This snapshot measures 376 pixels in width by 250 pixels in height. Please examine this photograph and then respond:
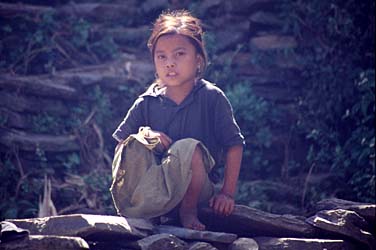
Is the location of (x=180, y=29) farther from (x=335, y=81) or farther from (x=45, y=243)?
(x=335, y=81)

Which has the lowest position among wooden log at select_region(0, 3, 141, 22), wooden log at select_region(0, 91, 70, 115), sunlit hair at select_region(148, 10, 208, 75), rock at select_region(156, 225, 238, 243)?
rock at select_region(156, 225, 238, 243)

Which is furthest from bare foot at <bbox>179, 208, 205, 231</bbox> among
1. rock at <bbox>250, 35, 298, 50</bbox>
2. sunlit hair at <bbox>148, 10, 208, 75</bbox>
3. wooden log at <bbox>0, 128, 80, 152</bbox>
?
rock at <bbox>250, 35, 298, 50</bbox>

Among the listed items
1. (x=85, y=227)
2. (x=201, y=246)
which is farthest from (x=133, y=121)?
(x=201, y=246)

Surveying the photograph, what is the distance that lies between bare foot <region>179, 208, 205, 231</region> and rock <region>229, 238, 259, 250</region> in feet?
0.72

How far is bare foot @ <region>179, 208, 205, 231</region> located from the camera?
3613mm

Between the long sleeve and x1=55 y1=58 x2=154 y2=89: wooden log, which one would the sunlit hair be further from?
x1=55 y1=58 x2=154 y2=89: wooden log

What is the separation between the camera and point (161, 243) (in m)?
3.27

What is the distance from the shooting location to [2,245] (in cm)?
300

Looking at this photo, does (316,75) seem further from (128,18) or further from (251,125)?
(128,18)

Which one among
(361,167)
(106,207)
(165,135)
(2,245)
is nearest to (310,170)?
(361,167)

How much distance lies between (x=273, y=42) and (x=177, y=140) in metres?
3.11

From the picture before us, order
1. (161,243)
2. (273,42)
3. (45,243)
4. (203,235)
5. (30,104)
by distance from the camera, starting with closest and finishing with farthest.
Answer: (45,243), (161,243), (203,235), (30,104), (273,42)

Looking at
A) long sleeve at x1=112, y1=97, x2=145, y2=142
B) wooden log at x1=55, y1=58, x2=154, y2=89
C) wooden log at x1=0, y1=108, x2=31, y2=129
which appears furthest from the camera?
wooden log at x1=55, y1=58, x2=154, y2=89

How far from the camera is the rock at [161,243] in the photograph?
3.24 meters
